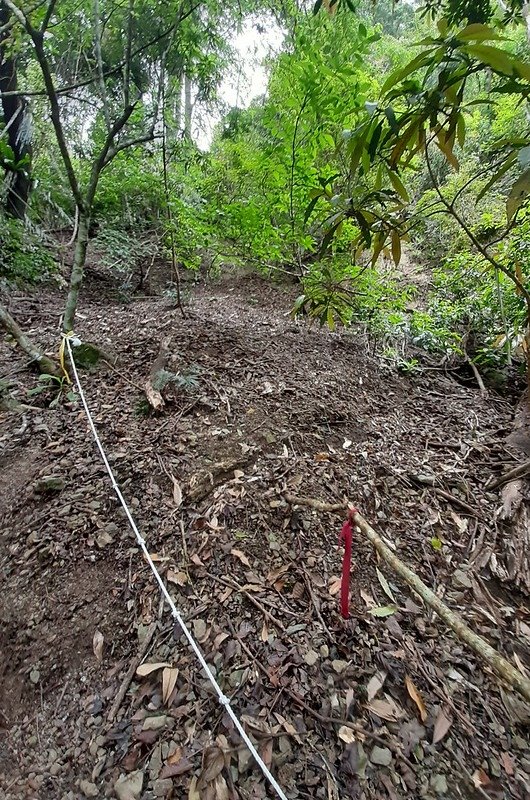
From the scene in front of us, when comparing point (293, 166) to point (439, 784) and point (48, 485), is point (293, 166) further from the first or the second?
point (439, 784)

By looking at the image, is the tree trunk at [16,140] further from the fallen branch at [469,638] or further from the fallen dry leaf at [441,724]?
the fallen dry leaf at [441,724]

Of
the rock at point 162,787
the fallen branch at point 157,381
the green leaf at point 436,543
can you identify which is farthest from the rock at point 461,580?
the fallen branch at point 157,381

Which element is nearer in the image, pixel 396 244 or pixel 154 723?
pixel 154 723

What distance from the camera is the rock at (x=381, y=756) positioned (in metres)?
1.08

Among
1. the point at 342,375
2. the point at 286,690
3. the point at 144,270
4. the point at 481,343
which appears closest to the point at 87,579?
the point at 286,690

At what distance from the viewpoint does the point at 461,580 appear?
164 centimetres

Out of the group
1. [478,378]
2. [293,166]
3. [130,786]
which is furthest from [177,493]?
[478,378]

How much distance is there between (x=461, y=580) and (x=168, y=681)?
1236 millimetres

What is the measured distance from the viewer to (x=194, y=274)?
543 cm

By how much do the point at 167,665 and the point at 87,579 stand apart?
0.52m

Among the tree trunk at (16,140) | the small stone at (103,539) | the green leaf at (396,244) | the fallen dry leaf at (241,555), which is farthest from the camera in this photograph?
the tree trunk at (16,140)

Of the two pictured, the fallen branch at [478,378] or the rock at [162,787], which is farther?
the fallen branch at [478,378]

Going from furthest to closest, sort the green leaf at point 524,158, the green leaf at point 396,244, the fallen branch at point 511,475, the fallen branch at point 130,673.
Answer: the fallen branch at point 511,475 < the green leaf at point 396,244 < the fallen branch at point 130,673 < the green leaf at point 524,158

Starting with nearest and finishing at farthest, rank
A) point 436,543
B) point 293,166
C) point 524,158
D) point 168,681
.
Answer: point 524,158 < point 168,681 < point 436,543 < point 293,166
